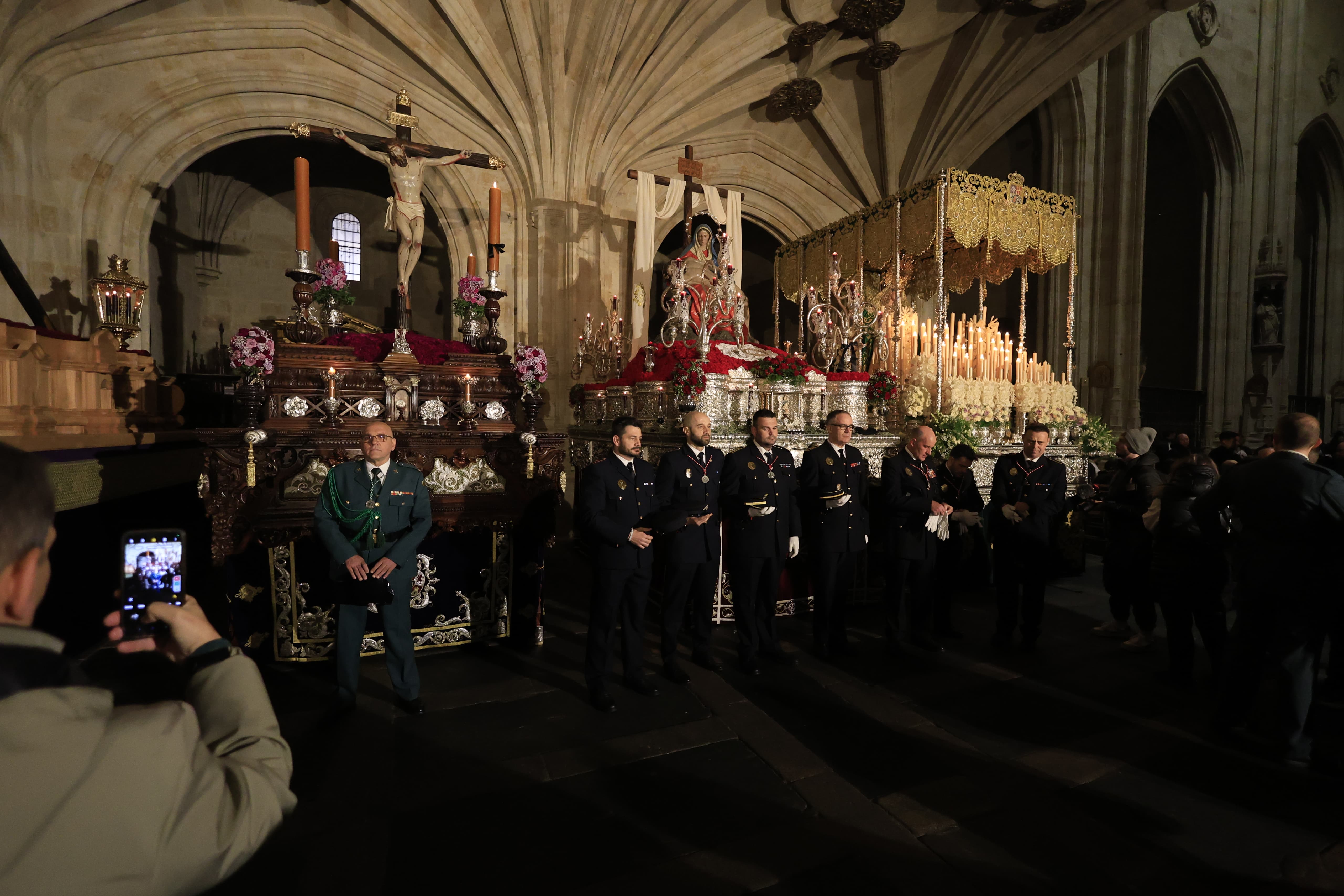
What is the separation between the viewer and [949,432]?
780 centimetres

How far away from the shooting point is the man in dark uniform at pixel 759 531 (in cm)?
493

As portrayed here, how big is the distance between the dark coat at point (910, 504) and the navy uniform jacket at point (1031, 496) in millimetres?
654

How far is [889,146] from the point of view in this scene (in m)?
15.0

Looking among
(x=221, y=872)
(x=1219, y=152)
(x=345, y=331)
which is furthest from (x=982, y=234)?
(x=1219, y=152)

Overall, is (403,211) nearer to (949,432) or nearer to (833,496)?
(833,496)

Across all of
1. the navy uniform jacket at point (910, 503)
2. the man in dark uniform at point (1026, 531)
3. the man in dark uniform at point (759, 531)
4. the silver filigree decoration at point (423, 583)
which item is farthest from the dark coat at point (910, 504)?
the silver filigree decoration at point (423, 583)

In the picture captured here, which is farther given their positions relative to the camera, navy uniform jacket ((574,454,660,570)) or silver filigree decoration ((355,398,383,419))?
silver filigree decoration ((355,398,383,419))

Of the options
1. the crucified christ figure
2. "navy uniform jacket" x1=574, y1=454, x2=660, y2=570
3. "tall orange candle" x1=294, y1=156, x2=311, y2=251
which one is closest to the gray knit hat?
"navy uniform jacket" x1=574, y1=454, x2=660, y2=570

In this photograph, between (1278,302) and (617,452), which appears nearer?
(617,452)

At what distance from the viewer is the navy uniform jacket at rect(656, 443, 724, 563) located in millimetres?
4691

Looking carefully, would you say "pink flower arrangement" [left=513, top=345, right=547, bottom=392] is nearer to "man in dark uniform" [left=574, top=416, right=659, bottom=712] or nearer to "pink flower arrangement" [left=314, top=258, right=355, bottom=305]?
"man in dark uniform" [left=574, top=416, right=659, bottom=712]

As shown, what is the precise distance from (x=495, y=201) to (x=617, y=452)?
238 centimetres

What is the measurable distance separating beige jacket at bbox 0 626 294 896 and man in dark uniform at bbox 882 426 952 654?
4836 mm

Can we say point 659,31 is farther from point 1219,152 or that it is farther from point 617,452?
point 1219,152
